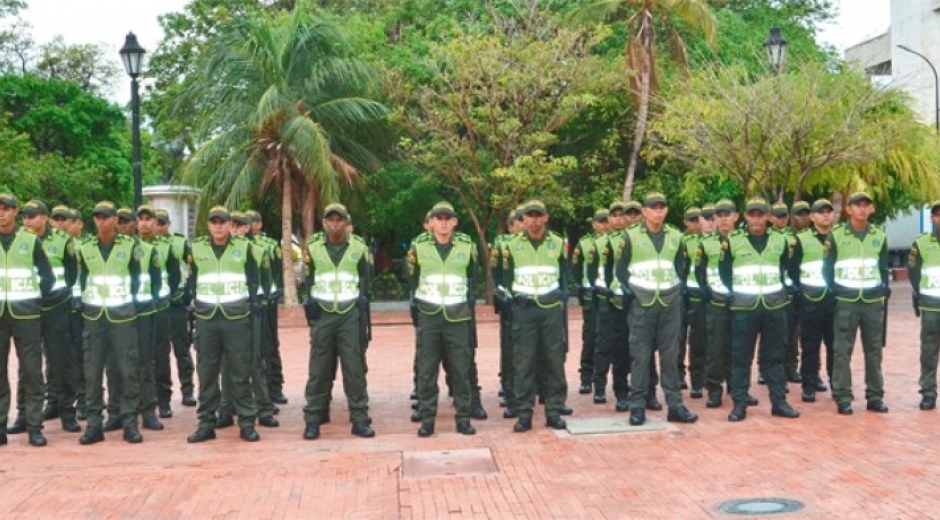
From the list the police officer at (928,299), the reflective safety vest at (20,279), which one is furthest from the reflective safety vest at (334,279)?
the police officer at (928,299)

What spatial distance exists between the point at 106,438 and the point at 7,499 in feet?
7.70

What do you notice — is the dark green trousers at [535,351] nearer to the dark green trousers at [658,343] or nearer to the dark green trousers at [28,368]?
the dark green trousers at [658,343]

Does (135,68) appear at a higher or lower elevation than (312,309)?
higher

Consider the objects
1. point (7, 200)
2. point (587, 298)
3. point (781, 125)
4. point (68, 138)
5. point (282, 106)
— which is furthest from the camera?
point (68, 138)

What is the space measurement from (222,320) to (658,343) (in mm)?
4051

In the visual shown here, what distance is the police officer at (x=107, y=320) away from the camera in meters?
9.95

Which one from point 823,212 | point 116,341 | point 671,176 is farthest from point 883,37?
point 116,341

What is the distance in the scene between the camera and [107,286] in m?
9.95

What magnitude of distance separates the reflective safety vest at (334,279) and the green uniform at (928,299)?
5407mm

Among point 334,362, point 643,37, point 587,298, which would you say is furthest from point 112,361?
point 643,37

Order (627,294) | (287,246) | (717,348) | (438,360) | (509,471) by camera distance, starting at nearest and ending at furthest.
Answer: (509,471) → (438,360) → (627,294) → (717,348) → (287,246)

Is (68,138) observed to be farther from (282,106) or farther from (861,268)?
(861,268)

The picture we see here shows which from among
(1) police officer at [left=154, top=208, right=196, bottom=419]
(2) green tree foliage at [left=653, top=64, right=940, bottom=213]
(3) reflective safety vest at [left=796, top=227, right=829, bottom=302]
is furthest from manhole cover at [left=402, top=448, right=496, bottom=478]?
(2) green tree foliage at [left=653, top=64, right=940, bottom=213]

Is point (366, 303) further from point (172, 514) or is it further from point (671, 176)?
point (671, 176)
